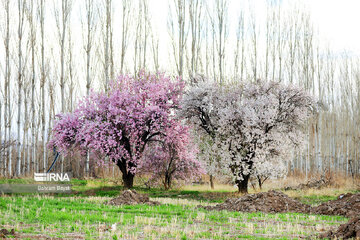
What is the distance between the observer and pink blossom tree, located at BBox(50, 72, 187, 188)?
2067 centimetres

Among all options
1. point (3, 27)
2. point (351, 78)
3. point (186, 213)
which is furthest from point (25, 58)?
point (351, 78)

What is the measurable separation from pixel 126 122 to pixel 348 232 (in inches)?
550

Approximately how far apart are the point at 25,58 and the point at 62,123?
12.5 metres

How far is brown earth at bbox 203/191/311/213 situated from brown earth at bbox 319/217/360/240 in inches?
200

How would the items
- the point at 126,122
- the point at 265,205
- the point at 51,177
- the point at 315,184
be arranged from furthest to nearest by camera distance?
the point at 51,177 → the point at 315,184 → the point at 126,122 → the point at 265,205

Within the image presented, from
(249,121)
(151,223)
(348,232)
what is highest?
(249,121)

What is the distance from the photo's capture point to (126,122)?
21.0m

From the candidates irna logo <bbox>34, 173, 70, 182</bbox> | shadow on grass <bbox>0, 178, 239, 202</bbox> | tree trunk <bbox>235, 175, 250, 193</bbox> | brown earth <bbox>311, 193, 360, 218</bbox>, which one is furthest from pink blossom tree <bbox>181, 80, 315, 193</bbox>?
irna logo <bbox>34, 173, 70, 182</bbox>

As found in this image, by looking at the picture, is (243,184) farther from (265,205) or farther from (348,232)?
(348,232)

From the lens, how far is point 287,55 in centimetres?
3412

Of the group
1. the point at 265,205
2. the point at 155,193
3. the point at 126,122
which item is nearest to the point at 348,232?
the point at 265,205

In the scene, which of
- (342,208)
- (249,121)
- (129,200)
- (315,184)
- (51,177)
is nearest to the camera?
(342,208)

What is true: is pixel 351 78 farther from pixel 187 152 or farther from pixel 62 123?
pixel 62 123

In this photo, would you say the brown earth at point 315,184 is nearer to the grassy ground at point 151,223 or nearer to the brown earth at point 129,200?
the grassy ground at point 151,223
